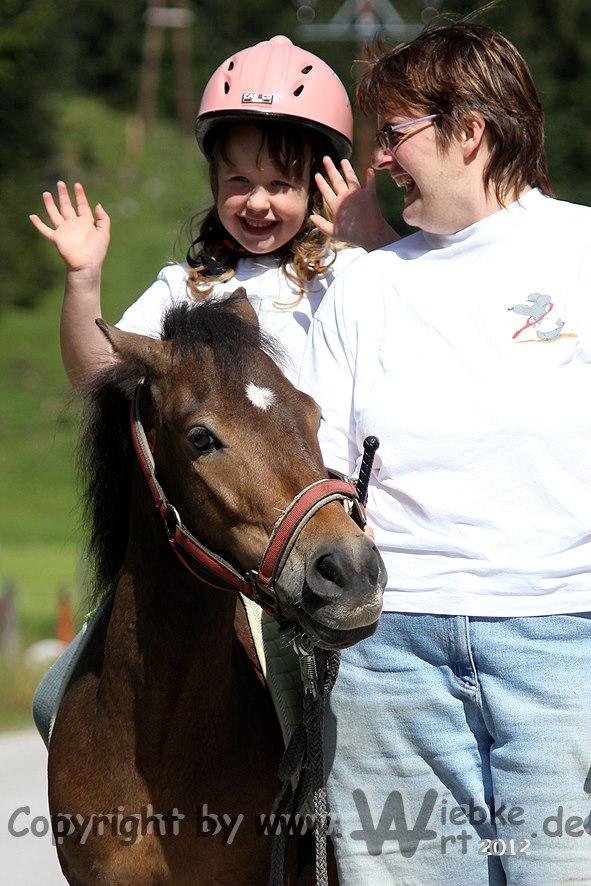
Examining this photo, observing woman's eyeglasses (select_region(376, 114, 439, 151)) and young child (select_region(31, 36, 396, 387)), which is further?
young child (select_region(31, 36, 396, 387))

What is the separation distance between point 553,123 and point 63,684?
2506 centimetres

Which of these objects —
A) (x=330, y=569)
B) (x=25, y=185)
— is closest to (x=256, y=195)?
(x=330, y=569)

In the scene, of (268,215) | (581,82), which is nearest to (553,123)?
(581,82)

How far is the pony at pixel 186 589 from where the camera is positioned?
7.84 ft

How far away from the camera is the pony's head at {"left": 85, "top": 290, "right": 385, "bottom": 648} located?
87.9 inches

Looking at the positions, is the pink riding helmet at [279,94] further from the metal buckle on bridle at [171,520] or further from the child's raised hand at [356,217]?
the metal buckle on bridle at [171,520]

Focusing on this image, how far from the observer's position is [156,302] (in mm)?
3412

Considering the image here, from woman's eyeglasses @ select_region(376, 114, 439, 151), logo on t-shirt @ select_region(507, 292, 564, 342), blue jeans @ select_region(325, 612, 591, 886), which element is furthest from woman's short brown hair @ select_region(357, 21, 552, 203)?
blue jeans @ select_region(325, 612, 591, 886)

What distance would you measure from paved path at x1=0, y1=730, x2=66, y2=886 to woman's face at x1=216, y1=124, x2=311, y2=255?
2454 millimetres

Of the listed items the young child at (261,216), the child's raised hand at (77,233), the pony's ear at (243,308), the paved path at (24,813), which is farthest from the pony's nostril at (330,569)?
the paved path at (24,813)

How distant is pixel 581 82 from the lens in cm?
2894

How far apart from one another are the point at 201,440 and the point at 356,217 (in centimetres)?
112

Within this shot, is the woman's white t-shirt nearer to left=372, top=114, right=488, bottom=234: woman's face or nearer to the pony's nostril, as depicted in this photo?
left=372, top=114, right=488, bottom=234: woman's face

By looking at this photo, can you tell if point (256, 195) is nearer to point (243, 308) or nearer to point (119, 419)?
point (243, 308)
